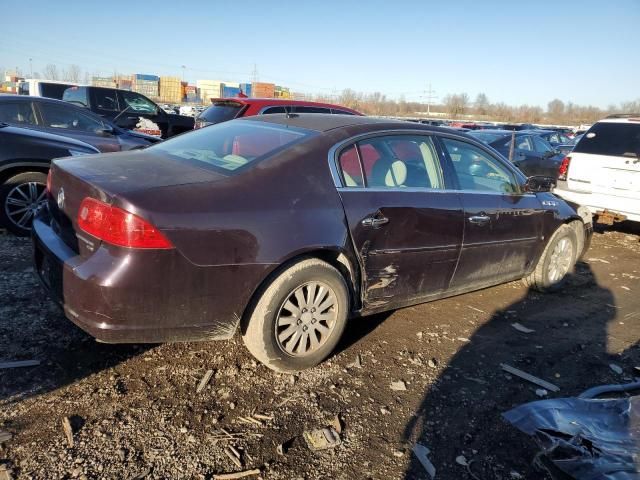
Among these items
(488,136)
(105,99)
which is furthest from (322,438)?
(105,99)

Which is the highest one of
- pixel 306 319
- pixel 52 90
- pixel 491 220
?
pixel 52 90

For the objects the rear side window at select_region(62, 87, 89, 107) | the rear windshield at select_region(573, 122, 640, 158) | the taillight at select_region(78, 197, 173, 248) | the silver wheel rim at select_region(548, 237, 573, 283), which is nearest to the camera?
the taillight at select_region(78, 197, 173, 248)

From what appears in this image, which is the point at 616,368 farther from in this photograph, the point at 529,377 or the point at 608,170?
the point at 608,170

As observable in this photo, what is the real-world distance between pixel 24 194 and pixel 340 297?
4.13 m

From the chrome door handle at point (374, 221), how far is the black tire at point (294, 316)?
0.37 metres

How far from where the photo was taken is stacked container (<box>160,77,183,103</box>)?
64.0 metres

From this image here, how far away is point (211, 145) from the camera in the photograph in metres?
3.64

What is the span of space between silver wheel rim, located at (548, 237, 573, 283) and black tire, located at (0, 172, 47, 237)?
5.47m

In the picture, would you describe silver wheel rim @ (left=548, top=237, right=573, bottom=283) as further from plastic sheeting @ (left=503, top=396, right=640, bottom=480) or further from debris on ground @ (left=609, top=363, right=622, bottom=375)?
plastic sheeting @ (left=503, top=396, right=640, bottom=480)

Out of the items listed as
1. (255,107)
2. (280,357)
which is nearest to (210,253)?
(280,357)

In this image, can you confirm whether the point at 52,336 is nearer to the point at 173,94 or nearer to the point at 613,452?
the point at 613,452

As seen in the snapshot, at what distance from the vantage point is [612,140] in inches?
295

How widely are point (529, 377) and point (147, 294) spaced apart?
8.43ft

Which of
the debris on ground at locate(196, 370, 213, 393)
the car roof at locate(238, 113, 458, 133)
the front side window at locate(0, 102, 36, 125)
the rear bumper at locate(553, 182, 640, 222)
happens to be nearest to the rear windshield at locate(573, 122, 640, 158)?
the rear bumper at locate(553, 182, 640, 222)
